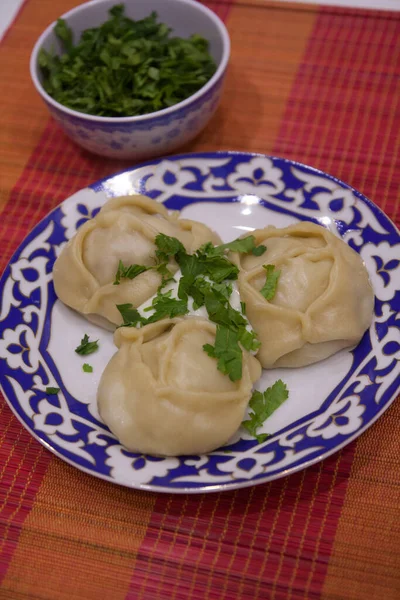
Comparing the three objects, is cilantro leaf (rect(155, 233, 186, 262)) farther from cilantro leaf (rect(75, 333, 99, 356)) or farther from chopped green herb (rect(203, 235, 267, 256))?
cilantro leaf (rect(75, 333, 99, 356))

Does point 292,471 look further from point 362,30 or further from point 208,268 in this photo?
point 362,30

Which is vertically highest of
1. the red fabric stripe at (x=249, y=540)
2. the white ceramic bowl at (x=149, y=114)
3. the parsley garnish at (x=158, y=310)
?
the white ceramic bowl at (x=149, y=114)

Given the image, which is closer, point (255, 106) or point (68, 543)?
point (68, 543)

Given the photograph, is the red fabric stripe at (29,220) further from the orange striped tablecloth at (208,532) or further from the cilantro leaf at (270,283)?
the cilantro leaf at (270,283)

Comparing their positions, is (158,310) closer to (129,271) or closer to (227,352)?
(129,271)

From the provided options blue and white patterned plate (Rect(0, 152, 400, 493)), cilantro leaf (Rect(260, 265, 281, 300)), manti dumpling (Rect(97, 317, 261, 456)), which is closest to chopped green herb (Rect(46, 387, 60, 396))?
blue and white patterned plate (Rect(0, 152, 400, 493))

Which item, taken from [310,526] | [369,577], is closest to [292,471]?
[310,526]

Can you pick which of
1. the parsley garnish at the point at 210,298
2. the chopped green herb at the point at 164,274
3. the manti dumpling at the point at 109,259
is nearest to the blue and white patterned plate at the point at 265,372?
the manti dumpling at the point at 109,259
